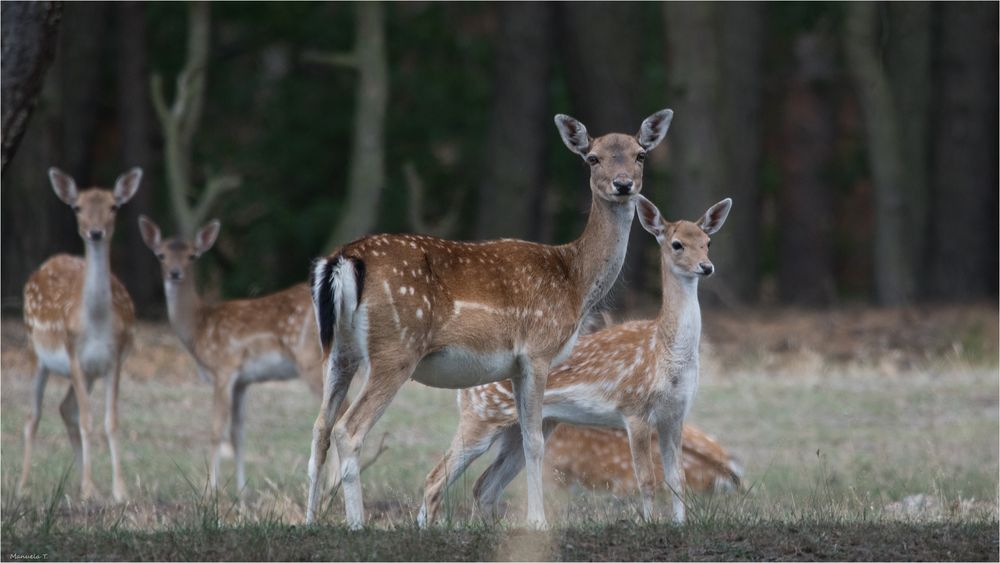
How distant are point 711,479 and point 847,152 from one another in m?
19.5

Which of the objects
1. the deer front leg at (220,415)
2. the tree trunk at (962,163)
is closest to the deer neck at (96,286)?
the deer front leg at (220,415)

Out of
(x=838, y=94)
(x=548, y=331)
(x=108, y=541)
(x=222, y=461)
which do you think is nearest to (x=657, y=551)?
(x=548, y=331)

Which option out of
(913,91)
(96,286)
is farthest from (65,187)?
(913,91)

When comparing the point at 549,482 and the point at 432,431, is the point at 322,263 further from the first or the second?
the point at 432,431

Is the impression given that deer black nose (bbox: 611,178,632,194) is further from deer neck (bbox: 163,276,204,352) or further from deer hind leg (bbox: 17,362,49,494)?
deer neck (bbox: 163,276,204,352)

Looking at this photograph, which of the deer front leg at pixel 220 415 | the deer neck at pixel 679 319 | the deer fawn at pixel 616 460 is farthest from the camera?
the deer front leg at pixel 220 415

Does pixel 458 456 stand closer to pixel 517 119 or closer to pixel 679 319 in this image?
pixel 679 319

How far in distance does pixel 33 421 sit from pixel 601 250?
4415mm

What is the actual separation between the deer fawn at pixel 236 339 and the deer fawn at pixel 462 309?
3.57 metres

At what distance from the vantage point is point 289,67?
2486 cm

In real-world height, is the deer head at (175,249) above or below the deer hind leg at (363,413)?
above

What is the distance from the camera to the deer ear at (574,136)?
26.1 ft

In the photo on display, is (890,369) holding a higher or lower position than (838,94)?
lower

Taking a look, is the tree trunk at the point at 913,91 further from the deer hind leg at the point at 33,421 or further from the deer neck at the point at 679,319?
the deer neck at the point at 679,319
